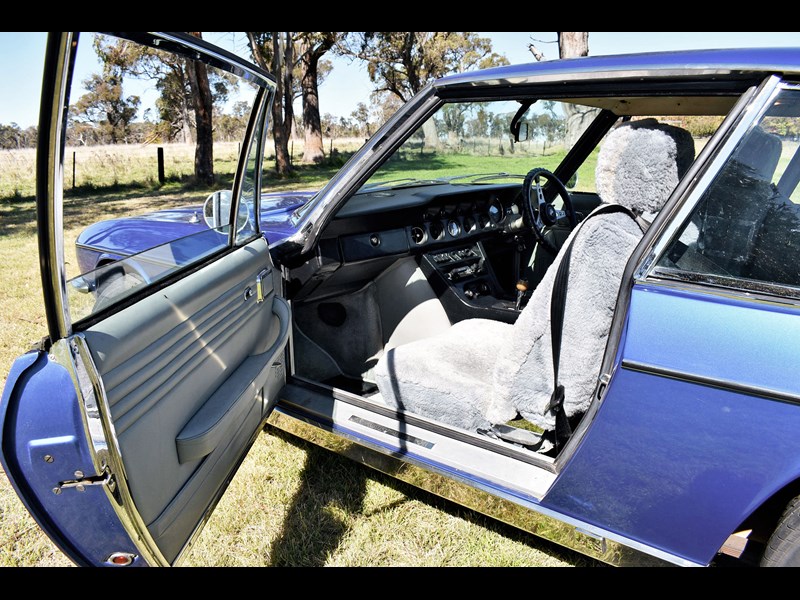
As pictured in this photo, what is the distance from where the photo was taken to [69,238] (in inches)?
47.6

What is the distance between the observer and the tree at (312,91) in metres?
18.9

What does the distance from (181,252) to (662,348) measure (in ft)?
4.83

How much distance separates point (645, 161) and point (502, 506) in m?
1.16

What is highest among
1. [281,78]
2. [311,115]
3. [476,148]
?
[281,78]

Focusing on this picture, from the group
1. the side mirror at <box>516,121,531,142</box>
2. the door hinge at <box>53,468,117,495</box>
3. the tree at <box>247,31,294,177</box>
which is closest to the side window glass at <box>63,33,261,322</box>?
the door hinge at <box>53,468,117,495</box>

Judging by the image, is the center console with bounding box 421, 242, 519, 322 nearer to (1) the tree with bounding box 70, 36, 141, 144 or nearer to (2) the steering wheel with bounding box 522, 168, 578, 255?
(2) the steering wheel with bounding box 522, 168, 578, 255

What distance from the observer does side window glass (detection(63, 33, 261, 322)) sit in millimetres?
1321

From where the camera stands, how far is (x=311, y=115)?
19.0 metres

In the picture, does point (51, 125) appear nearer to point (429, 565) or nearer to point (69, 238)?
point (69, 238)

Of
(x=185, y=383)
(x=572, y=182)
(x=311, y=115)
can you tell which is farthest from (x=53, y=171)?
(x=311, y=115)

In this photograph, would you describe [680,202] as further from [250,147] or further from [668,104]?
[250,147]

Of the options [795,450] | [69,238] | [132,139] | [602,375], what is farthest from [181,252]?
[795,450]

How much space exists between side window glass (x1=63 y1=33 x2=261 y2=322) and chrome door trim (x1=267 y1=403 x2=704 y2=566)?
0.86 metres

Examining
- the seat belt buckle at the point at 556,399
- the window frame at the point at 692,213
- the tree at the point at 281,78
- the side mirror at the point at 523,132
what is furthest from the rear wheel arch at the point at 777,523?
the tree at the point at 281,78
